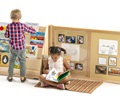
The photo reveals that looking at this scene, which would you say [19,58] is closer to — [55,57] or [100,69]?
[55,57]

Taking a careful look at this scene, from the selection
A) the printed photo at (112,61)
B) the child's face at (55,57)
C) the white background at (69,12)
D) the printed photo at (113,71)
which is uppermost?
the white background at (69,12)

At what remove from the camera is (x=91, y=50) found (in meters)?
3.74

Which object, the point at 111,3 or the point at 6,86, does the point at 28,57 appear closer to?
the point at 6,86

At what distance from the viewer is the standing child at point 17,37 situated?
363 centimetres

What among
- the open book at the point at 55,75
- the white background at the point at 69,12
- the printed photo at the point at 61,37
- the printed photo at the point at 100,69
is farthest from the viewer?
the white background at the point at 69,12

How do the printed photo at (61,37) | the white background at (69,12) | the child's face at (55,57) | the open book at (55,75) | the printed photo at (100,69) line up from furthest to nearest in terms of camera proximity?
the white background at (69,12) → the printed photo at (61,37) → the printed photo at (100,69) → the child's face at (55,57) → the open book at (55,75)

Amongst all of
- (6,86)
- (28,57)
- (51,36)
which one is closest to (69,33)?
(51,36)

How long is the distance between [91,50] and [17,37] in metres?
0.65

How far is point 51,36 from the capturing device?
3.86m

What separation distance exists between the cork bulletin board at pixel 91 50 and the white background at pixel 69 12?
18.8 inches

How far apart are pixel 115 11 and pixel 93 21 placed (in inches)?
10.1

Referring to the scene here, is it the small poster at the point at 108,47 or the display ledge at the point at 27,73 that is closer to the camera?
the small poster at the point at 108,47

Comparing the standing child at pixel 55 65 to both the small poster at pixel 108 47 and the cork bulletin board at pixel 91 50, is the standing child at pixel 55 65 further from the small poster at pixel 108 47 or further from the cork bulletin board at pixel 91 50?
the small poster at pixel 108 47

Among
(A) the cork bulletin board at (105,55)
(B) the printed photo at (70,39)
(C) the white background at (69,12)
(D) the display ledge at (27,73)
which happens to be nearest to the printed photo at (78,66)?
(A) the cork bulletin board at (105,55)
